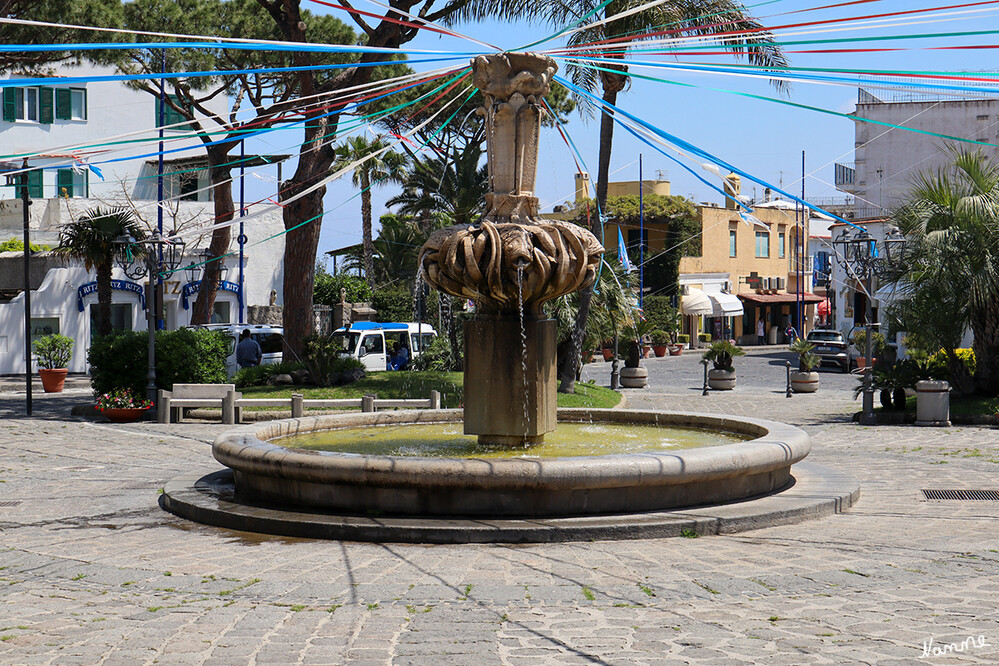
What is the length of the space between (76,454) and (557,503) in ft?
28.9

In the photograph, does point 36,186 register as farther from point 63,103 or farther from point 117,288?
point 117,288

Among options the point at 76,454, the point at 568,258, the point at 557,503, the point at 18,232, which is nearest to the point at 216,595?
the point at 557,503

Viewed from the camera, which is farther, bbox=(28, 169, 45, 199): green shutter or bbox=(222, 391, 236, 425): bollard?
bbox=(28, 169, 45, 199): green shutter

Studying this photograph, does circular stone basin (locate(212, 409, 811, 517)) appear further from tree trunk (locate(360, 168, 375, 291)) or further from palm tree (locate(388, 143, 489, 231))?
tree trunk (locate(360, 168, 375, 291))

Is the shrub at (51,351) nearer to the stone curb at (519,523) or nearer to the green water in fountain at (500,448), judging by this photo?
the green water in fountain at (500,448)

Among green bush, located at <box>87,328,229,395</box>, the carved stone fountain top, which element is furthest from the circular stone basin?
green bush, located at <box>87,328,229,395</box>

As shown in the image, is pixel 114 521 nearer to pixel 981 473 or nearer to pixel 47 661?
pixel 47 661

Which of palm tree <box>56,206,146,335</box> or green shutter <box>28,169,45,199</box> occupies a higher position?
green shutter <box>28,169,45,199</box>

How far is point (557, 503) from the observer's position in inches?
317

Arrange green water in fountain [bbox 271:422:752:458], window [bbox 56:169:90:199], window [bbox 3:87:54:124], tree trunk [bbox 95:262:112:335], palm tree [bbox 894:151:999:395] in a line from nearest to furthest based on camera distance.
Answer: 1. green water in fountain [bbox 271:422:752:458]
2. palm tree [bbox 894:151:999:395]
3. tree trunk [bbox 95:262:112:335]
4. window [bbox 3:87:54:124]
5. window [bbox 56:169:90:199]

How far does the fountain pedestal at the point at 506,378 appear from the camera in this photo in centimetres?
951

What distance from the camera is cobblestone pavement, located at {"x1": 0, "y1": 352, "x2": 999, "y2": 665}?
17.5ft

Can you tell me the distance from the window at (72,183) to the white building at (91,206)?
0.14 feet

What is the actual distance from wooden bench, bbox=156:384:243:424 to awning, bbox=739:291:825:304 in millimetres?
46742
